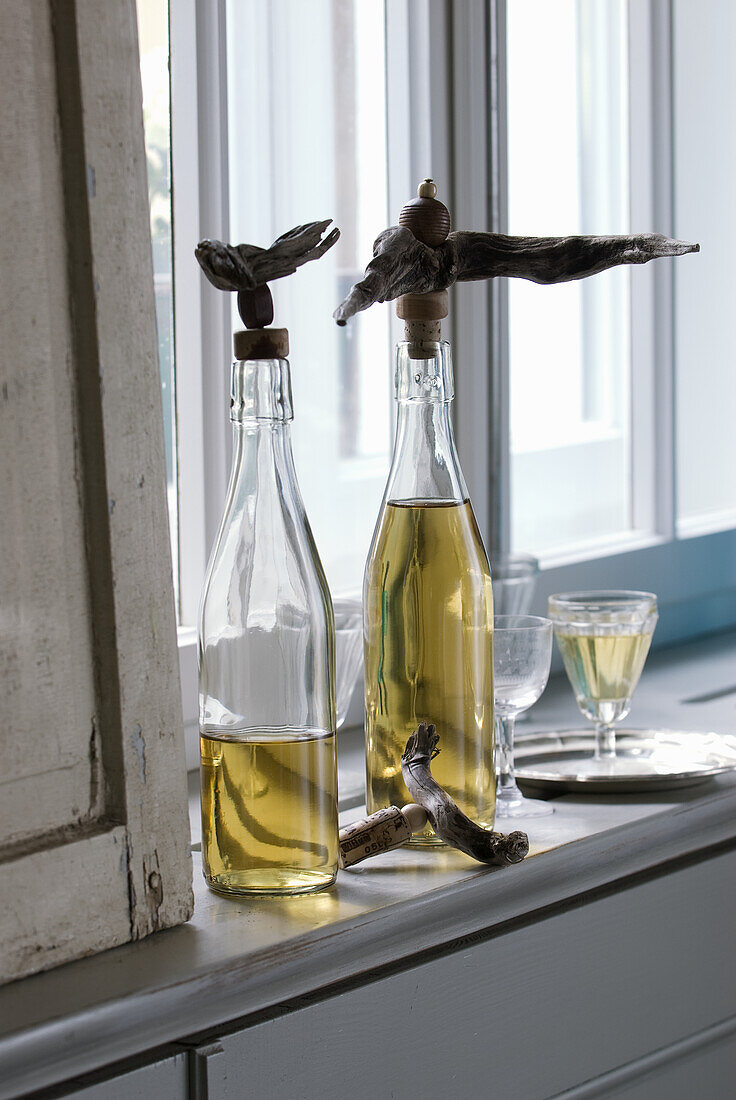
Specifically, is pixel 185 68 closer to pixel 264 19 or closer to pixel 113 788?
pixel 264 19

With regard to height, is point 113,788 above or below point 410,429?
below

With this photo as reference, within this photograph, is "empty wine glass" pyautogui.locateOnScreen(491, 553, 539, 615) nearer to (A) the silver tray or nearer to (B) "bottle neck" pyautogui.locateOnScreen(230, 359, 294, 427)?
(A) the silver tray

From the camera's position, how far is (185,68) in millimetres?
986

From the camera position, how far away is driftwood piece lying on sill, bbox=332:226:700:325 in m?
0.74

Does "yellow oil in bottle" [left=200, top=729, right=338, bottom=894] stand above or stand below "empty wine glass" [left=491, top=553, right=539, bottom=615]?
below

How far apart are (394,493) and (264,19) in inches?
19.5

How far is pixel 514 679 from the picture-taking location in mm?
857

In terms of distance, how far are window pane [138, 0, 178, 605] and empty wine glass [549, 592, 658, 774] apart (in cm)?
31

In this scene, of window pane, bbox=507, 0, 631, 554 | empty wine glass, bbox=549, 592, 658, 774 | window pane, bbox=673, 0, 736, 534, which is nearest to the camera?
empty wine glass, bbox=549, 592, 658, 774

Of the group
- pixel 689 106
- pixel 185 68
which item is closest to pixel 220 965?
pixel 185 68

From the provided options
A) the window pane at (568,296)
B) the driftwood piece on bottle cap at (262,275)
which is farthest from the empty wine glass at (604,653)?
the window pane at (568,296)

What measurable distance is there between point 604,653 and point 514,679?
0.13 metres

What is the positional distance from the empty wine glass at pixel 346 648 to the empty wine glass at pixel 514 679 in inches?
4.2

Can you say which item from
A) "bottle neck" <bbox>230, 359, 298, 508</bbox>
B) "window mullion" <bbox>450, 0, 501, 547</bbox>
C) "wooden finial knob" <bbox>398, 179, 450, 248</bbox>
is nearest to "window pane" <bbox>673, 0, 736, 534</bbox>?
"window mullion" <bbox>450, 0, 501, 547</bbox>
